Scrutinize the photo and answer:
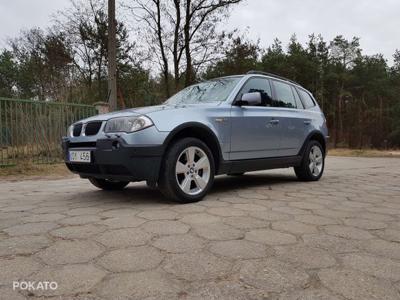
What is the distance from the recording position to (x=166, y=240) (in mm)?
2453

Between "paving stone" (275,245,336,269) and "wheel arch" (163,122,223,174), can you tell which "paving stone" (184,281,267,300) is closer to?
"paving stone" (275,245,336,269)

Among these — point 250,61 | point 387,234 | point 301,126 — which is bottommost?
point 387,234

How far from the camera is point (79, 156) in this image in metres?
3.77

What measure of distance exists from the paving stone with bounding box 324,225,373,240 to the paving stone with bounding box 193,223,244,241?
69 cm

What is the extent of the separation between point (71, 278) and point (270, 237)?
133 centimetres

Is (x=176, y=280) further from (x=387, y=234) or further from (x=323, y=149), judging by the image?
(x=323, y=149)

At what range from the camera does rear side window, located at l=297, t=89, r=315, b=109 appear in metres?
5.84

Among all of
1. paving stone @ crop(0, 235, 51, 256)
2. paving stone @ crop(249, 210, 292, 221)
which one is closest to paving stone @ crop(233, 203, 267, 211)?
paving stone @ crop(249, 210, 292, 221)

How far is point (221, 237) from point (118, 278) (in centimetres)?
88

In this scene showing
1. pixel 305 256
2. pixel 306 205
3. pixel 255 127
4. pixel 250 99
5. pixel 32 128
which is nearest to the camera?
pixel 305 256

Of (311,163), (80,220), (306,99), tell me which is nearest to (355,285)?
(80,220)

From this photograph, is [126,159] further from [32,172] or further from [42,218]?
[32,172]

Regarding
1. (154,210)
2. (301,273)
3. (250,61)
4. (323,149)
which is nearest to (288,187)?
(323,149)

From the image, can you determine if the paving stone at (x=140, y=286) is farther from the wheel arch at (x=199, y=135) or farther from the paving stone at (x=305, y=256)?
the wheel arch at (x=199, y=135)
